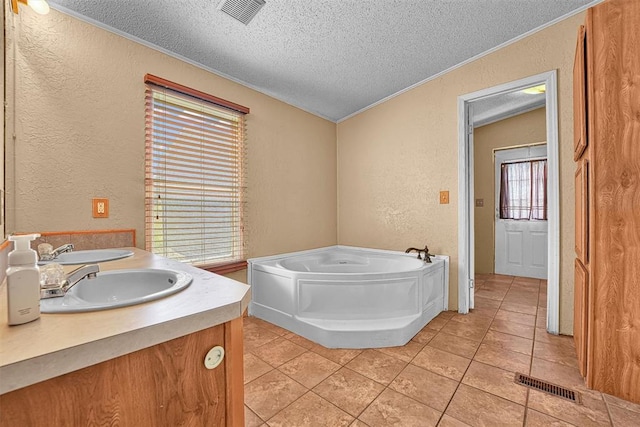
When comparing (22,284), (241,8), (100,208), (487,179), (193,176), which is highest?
(241,8)

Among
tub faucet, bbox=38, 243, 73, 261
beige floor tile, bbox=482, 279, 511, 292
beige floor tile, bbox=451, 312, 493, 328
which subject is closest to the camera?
tub faucet, bbox=38, 243, 73, 261

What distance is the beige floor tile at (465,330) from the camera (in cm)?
213

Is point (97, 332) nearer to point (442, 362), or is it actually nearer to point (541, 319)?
point (442, 362)

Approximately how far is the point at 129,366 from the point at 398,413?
4.26ft

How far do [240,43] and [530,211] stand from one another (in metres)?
4.50

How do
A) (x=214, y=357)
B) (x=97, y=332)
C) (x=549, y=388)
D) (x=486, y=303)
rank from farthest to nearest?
1. (x=486, y=303)
2. (x=549, y=388)
3. (x=214, y=357)
4. (x=97, y=332)

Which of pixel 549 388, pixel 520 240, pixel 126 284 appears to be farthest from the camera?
pixel 520 240

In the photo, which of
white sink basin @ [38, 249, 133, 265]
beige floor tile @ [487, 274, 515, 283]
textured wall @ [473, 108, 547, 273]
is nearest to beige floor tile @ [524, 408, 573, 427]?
white sink basin @ [38, 249, 133, 265]

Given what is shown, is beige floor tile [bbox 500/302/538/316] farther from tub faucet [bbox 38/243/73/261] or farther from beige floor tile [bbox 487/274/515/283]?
tub faucet [bbox 38/243/73/261]

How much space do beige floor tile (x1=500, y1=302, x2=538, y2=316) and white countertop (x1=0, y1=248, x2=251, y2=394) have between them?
9.79 ft

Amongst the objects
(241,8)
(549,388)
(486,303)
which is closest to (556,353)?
(549,388)

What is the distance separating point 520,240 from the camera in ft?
13.5

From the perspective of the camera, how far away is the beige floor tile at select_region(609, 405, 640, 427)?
1.24m

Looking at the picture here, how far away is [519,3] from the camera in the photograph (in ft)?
6.14
